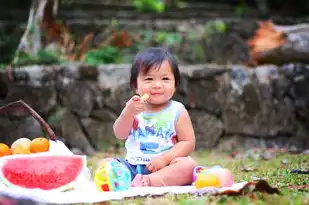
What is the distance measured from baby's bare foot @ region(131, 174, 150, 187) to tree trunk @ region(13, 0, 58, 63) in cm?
408

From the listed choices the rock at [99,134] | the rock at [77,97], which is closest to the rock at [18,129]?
the rock at [77,97]

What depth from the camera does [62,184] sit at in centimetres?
326

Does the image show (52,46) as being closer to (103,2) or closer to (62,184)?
(103,2)

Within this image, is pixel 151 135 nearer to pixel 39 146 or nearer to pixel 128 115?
pixel 128 115

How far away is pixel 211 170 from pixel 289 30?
477 cm

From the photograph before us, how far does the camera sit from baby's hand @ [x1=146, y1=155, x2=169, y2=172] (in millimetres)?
3436

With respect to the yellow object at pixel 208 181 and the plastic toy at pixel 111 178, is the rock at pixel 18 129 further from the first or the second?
the yellow object at pixel 208 181

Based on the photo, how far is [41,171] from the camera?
3275 mm

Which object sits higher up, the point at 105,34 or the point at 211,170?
the point at 105,34

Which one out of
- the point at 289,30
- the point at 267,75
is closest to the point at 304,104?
the point at 267,75

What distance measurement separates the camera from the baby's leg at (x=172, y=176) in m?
3.29

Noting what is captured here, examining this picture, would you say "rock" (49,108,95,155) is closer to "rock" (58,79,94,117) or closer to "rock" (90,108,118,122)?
"rock" (58,79,94,117)

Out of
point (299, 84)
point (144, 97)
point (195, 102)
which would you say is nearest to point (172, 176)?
point (144, 97)

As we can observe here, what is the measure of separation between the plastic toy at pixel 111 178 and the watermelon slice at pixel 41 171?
177 millimetres
